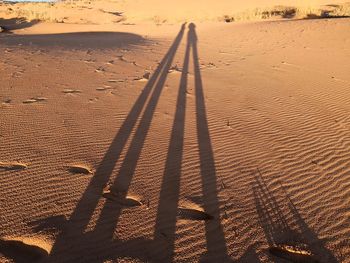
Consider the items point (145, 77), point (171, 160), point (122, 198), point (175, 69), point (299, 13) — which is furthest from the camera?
point (299, 13)

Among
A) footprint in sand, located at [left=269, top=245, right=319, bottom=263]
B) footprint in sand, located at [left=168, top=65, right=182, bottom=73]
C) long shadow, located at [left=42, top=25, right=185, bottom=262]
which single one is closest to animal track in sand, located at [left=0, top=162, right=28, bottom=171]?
long shadow, located at [left=42, top=25, right=185, bottom=262]

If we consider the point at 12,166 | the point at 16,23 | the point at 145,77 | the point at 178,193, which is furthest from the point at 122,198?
the point at 16,23

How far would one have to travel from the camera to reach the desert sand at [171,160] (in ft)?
11.6

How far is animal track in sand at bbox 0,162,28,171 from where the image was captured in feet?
14.9

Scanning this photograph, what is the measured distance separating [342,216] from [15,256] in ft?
11.8

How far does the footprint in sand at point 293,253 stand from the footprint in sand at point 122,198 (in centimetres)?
156

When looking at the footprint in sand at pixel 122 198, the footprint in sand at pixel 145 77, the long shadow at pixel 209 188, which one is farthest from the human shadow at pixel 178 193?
the footprint in sand at pixel 145 77

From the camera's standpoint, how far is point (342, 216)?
4121 millimetres

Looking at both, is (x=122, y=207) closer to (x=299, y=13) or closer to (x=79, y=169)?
(x=79, y=169)

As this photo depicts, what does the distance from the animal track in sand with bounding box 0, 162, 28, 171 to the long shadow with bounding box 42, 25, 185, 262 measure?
1.00 m

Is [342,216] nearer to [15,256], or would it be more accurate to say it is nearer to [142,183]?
[142,183]

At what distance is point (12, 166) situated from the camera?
4617 mm

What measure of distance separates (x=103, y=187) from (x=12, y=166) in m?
1.35

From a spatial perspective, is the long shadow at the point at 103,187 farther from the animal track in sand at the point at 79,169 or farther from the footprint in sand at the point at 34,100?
the footprint in sand at the point at 34,100
